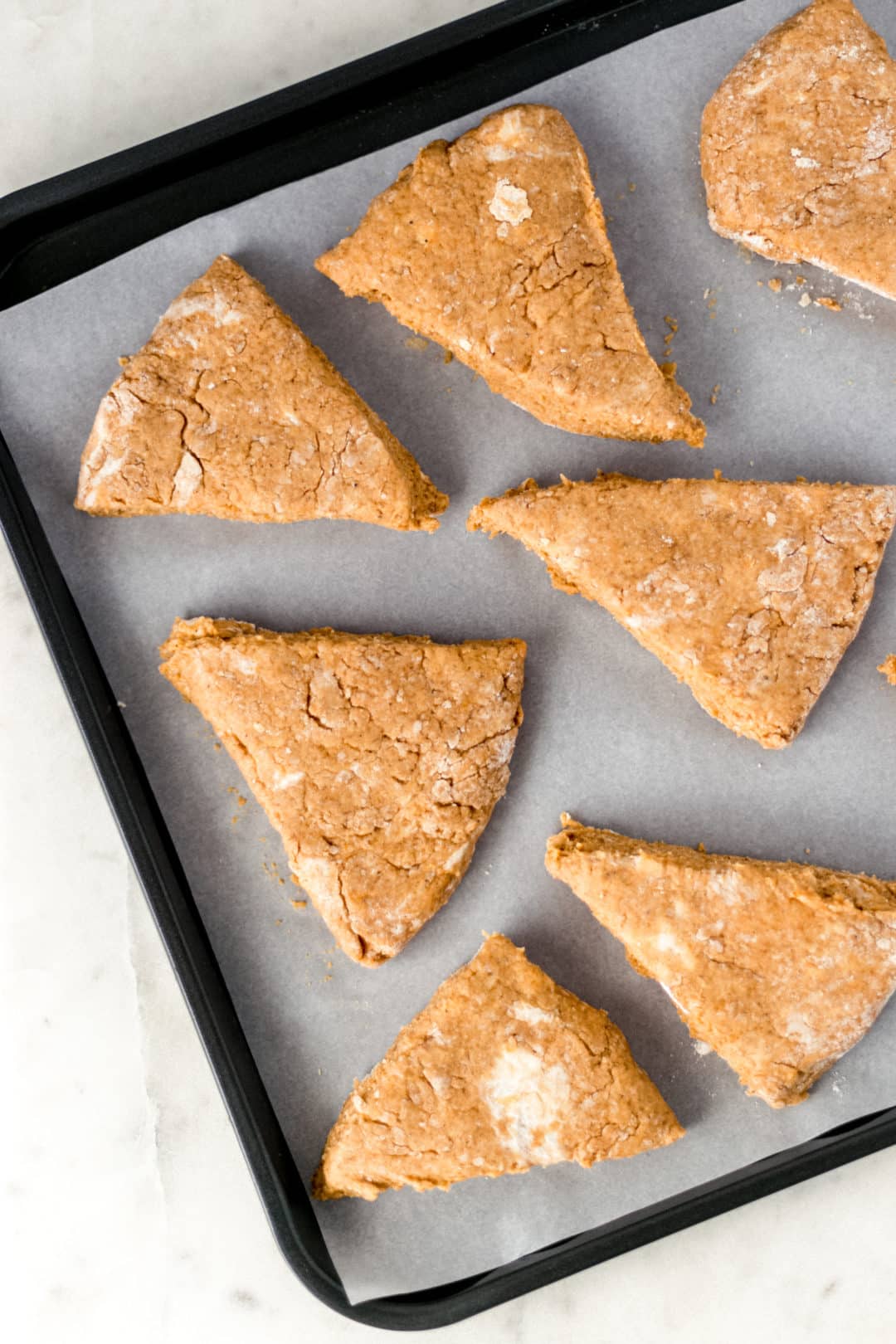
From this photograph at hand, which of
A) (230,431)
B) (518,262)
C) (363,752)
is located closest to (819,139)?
(518,262)

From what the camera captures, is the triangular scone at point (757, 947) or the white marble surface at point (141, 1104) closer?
the triangular scone at point (757, 947)

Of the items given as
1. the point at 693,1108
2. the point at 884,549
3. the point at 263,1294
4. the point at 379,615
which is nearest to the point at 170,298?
the point at 379,615

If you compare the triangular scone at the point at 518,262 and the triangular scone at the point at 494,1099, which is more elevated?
the triangular scone at the point at 518,262

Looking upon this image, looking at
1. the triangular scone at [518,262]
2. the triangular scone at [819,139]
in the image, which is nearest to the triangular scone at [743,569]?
the triangular scone at [518,262]

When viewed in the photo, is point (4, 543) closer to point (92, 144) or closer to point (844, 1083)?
point (92, 144)

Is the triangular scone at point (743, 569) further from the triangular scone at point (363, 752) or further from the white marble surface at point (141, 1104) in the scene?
the white marble surface at point (141, 1104)

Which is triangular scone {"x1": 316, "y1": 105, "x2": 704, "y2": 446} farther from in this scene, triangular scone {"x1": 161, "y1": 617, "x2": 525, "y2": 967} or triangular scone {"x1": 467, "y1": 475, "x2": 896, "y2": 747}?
triangular scone {"x1": 161, "y1": 617, "x2": 525, "y2": 967}
